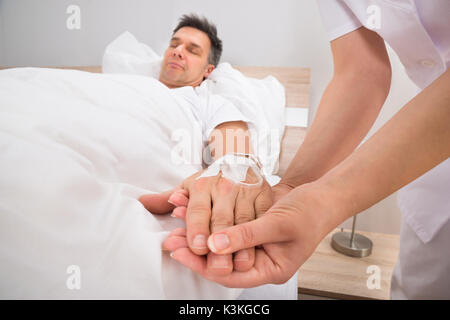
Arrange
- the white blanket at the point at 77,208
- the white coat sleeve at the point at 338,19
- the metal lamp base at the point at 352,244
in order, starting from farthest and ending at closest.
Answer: the metal lamp base at the point at 352,244 → the white coat sleeve at the point at 338,19 → the white blanket at the point at 77,208

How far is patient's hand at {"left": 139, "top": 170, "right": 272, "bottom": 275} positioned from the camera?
30cm

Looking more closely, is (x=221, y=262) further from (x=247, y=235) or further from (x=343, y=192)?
(x=343, y=192)

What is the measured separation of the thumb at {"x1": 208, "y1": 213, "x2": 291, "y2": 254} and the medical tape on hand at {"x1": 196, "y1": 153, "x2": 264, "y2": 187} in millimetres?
162

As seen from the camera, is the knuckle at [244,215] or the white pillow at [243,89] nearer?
the knuckle at [244,215]

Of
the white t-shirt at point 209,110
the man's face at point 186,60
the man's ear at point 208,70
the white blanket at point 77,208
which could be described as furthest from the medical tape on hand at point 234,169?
the man's ear at point 208,70

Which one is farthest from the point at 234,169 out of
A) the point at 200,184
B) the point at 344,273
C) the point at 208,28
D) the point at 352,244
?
the point at 208,28

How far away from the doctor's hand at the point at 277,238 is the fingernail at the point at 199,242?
0.01 metres

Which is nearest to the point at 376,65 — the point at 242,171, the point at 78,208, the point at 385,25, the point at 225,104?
the point at 385,25

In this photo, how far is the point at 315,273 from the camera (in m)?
0.95

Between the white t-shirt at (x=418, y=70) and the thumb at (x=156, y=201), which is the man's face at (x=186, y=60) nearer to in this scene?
the white t-shirt at (x=418, y=70)

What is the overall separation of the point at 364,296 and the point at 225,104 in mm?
747

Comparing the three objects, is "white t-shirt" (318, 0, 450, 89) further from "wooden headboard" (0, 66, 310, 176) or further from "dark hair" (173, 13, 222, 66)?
"dark hair" (173, 13, 222, 66)

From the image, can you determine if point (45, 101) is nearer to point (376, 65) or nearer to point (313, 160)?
point (313, 160)

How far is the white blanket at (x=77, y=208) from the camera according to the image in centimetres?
27
